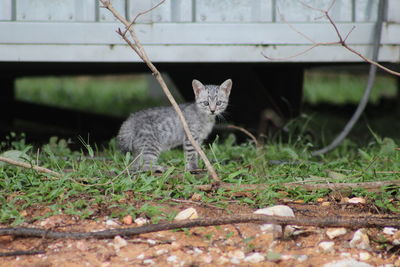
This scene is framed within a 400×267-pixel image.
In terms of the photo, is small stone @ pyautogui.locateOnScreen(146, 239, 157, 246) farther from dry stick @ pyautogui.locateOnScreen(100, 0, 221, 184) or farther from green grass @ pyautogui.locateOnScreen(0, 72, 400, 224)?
dry stick @ pyautogui.locateOnScreen(100, 0, 221, 184)

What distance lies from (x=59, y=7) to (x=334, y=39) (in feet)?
9.38

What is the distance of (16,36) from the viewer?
18.6 feet

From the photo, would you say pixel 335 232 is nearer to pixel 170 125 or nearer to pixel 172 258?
pixel 172 258

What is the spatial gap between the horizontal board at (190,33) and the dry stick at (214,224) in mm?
2501

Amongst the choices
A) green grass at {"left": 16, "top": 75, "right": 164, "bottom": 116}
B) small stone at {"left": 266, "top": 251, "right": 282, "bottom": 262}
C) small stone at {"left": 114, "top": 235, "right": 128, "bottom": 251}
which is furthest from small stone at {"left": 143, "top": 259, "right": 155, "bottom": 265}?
green grass at {"left": 16, "top": 75, "right": 164, "bottom": 116}

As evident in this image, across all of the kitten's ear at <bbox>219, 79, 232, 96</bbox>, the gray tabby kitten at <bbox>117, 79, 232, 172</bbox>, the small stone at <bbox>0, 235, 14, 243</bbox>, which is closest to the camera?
the small stone at <bbox>0, 235, 14, 243</bbox>

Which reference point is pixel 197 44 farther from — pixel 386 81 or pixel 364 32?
pixel 386 81

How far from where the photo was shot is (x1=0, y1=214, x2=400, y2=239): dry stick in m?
3.77

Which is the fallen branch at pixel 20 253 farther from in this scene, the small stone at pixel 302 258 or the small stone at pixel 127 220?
the small stone at pixel 302 258

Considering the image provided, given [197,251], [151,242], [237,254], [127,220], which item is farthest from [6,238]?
[237,254]

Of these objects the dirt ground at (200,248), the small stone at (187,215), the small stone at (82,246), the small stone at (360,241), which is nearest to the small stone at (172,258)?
the dirt ground at (200,248)

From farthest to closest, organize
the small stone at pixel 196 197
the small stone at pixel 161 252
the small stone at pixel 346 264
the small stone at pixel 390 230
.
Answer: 1. the small stone at pixel 196 197
2. the small stone at pixel 390 230
3. the small stone at pixel 161 252
4. the small stone at pixel 346 264

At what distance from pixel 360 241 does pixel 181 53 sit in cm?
287

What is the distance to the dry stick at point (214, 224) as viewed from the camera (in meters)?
3.77
